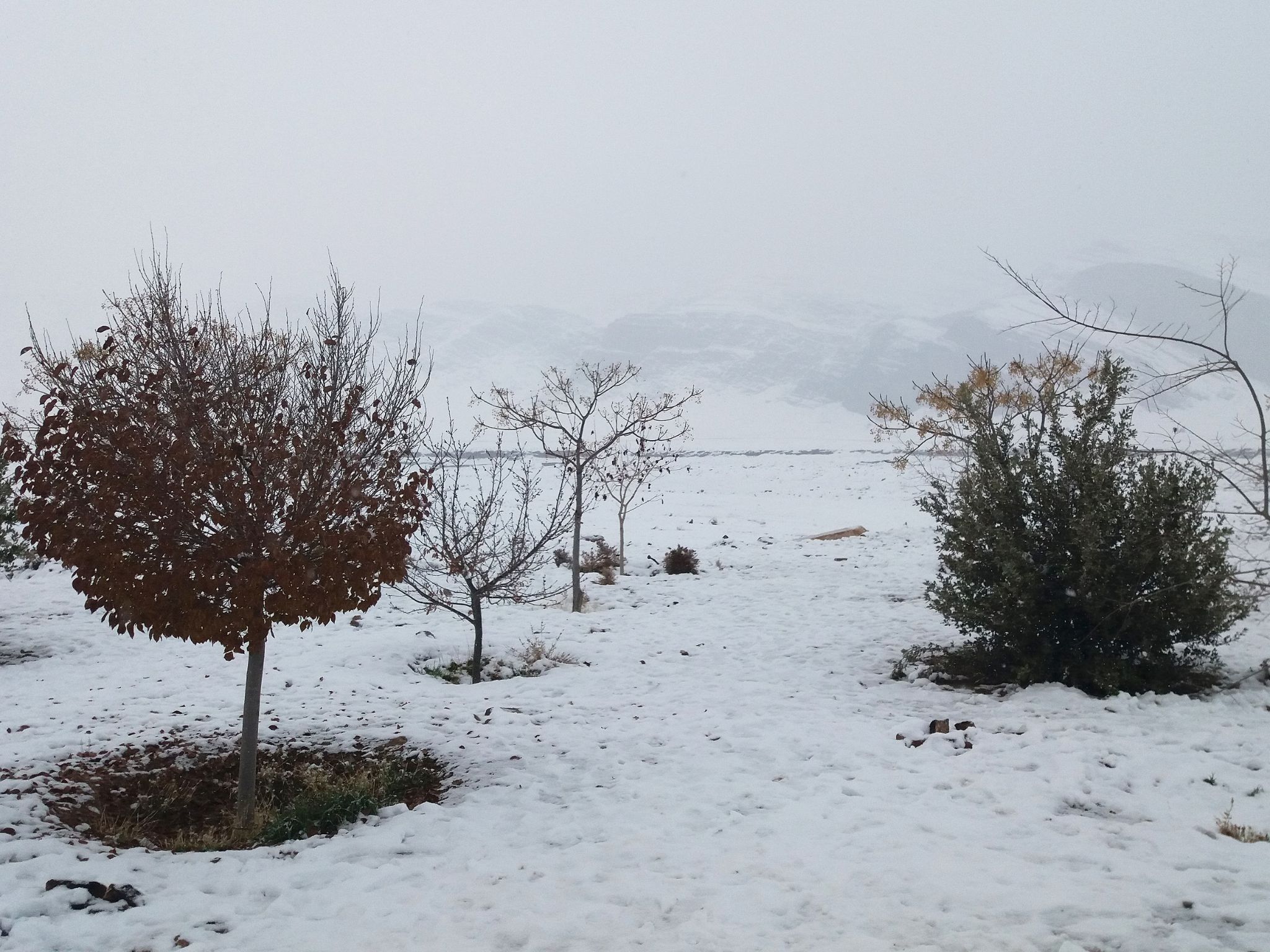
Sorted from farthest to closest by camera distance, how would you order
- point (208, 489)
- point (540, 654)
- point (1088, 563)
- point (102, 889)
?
point (540, 654), point (1088, 563), point (208, 489), point (102, 889)

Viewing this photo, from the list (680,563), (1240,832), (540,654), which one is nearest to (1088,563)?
(1240,832)

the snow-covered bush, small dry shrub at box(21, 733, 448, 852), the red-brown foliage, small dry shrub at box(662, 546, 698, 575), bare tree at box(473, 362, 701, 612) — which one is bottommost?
small dry shrub at box(21, 733, 448, 852)

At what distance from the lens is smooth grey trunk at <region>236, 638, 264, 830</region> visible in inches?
207

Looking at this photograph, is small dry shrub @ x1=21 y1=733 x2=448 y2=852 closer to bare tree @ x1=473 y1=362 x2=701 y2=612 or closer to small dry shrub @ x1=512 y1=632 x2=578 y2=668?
small dry shrub @ x1=512 y1=632 x2=578 y2=668

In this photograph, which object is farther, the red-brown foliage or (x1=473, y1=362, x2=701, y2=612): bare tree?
(x1=473, y1=362, x2=701, y2=612): bare tree

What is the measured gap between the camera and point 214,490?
487cm

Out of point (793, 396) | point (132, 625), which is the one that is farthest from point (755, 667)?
point (793, 396)

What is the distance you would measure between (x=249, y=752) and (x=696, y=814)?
10.5ft

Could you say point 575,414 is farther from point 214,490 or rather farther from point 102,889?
point 102,889

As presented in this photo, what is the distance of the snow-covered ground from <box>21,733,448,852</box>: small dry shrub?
26cm

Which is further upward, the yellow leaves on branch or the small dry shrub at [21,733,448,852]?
the yellow leaves on branch

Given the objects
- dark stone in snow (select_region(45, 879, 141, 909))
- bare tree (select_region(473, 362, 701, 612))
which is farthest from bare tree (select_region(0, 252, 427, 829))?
bare tree (select_region(473, 362, 701, 612))

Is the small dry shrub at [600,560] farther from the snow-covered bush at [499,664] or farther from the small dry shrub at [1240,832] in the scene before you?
the small dry shrub at [1240,832]

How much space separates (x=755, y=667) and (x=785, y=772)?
3314 mm
